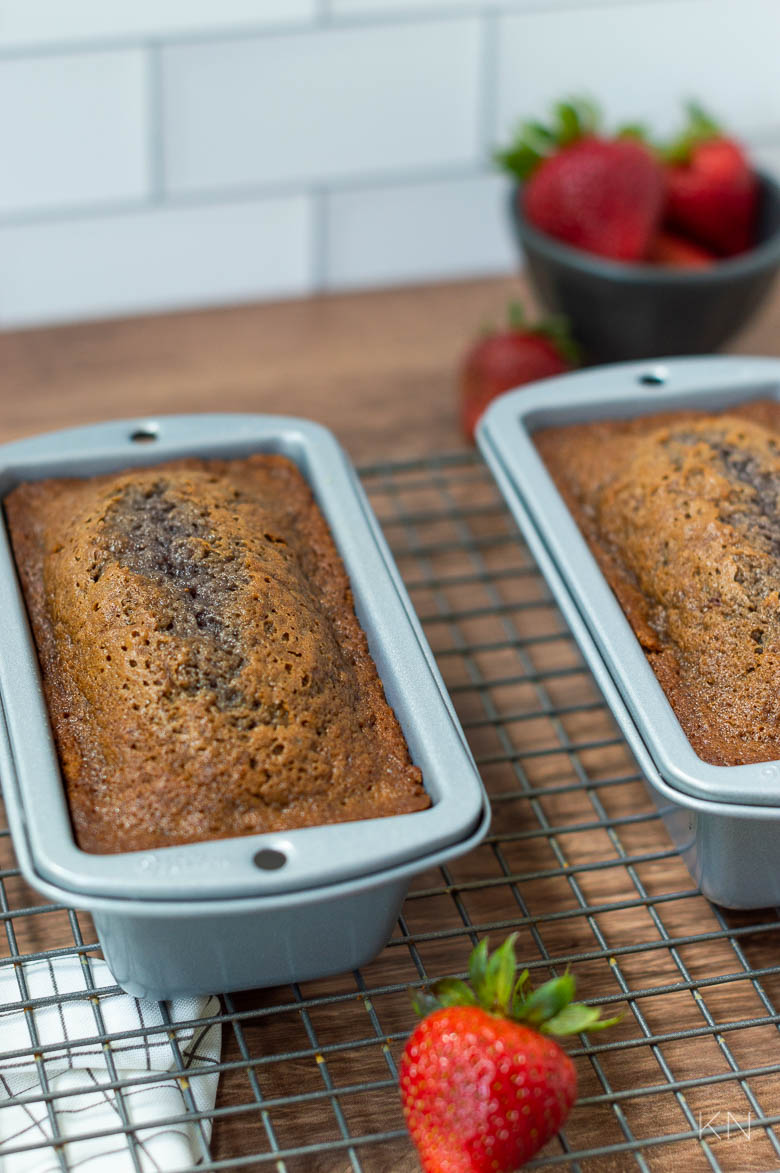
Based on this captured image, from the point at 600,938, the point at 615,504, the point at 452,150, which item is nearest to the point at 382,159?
the point at 452,150

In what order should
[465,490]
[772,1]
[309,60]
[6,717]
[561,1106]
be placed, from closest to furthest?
[561,1106] → [6,717] → [465,490] → [309,60] → [772,1]

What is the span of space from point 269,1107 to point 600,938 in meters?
0.31

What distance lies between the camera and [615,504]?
1.27 metres

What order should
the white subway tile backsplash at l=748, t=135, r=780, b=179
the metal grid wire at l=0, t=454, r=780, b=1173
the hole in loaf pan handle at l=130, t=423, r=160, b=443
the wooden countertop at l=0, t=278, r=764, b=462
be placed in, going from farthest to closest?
1. the white subway tile backsplash at l=748, t=135, r=780, b=179
2. the wooden countertop at l=0, t=278, r=764, b=462
3. the hole in loaf pan handle at l=130, t=423, r=160, b=443
4. the metal grid wire at l=0, t=454, r=780, b=1173

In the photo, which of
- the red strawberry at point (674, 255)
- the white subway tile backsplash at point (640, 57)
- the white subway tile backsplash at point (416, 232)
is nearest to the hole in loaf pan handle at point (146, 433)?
the red strawberry at point (674, 255)

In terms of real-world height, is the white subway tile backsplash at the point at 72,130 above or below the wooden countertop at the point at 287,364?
above

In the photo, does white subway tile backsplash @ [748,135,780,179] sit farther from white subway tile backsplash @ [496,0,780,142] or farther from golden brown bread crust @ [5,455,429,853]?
golden brown bread crust @ [5,455,429,853]

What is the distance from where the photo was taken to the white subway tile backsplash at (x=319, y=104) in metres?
1.81

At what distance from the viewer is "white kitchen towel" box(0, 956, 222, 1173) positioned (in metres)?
0.93

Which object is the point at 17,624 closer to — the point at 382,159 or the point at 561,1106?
the point at 561,1106

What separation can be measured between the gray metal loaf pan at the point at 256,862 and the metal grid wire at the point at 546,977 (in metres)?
0.06

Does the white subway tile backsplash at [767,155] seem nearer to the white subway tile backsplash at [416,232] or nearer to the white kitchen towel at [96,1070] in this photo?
the white subway tile backsplash at [416,232]

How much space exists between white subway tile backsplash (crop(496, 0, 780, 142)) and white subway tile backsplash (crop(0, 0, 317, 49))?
33cm

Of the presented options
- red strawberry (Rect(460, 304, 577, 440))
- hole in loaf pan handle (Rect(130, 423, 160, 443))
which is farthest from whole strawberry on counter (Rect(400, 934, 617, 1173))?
red strawberry (Rect(460, 304, 577, 440))
